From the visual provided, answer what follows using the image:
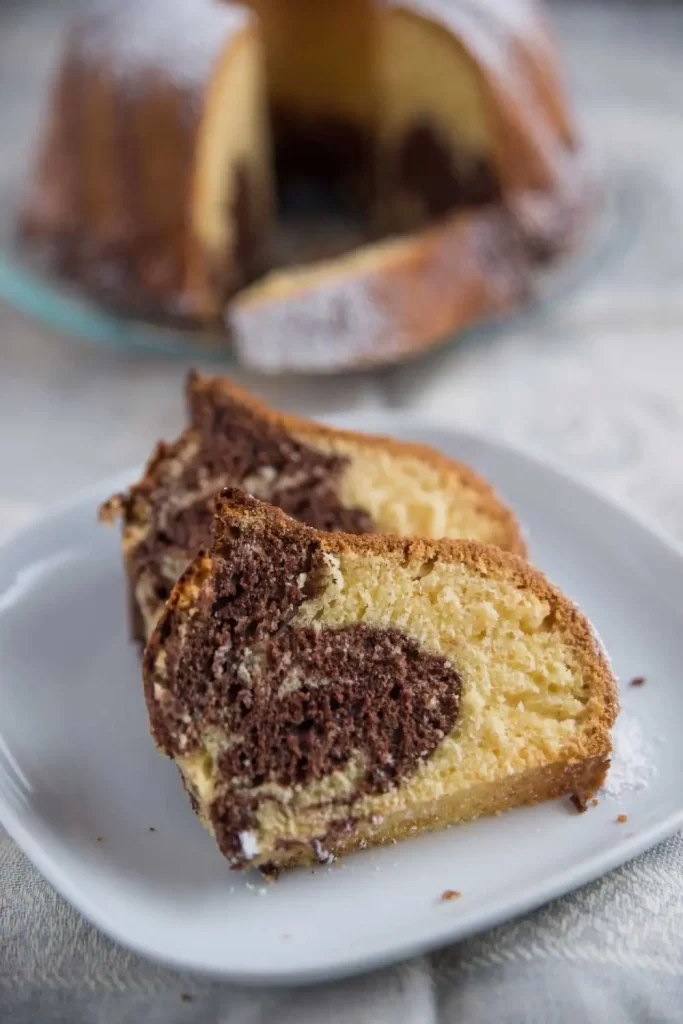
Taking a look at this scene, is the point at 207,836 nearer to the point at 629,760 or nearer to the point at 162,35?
the point at 629,760

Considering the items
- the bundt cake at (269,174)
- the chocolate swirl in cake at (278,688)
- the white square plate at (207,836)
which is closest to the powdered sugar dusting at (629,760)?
the white square plate at (207,836)

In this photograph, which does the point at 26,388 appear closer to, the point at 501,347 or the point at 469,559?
the point at 501,347

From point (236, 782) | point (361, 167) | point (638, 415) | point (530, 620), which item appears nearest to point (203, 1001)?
point (236, 782)

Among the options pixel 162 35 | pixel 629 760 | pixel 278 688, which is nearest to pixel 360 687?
pixel 278 688

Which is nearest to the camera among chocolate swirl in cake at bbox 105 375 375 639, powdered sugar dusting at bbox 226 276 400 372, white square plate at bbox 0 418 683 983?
white square plate at bbox 0 418 683 983

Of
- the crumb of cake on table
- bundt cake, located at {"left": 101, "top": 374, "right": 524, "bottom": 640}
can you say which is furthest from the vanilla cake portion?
bundt cake, located at {"left": 101, "top": 374, "right": 524, "bottom": 640}

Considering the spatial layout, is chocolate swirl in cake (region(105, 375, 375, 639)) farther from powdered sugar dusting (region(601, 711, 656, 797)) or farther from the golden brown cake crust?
powdered sugar dusting (region(601, 711, 656, 797))
